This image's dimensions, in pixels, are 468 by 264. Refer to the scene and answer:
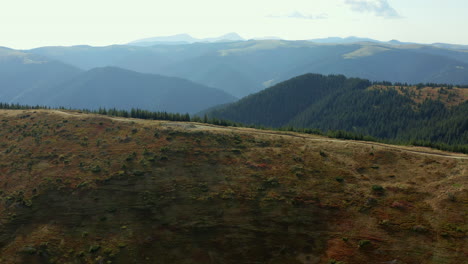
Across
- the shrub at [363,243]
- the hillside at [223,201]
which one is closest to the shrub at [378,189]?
the hillside at [223,201]

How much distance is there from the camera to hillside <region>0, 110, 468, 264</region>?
45781 millimetres

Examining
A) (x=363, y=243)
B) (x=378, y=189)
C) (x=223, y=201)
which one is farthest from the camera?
(x=378, y=189)

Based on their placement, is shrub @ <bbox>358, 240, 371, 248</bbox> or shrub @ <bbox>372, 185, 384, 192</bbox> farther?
shrub @ <bbox>372, 185, 384, 192</bbox>

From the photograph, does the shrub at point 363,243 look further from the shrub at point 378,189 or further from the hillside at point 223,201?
the shrub at point 378,189

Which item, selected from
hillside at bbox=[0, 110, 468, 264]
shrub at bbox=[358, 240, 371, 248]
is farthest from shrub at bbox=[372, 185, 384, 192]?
shrub at bbox=[358, 240, 371, 248]

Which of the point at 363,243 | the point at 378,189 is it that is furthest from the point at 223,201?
the point at 378,189

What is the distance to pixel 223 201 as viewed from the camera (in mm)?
57344

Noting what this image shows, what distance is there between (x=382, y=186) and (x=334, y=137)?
139 feet

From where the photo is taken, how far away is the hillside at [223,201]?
45781mm

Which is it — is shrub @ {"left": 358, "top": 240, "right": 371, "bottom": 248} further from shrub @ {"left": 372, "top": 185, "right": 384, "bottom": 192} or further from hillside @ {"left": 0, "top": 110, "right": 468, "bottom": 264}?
shrub @ {"left": 372, "top": 185, "right": 384, "bottom": 192}

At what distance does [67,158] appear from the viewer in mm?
72438

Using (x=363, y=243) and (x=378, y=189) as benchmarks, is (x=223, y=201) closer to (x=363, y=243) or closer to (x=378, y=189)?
(x=363, y=243)

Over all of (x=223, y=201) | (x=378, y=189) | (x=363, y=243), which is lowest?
(x=363, y=243)

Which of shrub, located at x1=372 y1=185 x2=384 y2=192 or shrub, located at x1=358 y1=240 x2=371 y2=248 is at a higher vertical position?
shrub, located at x1=372 y1=185 x2=384 y2=192
